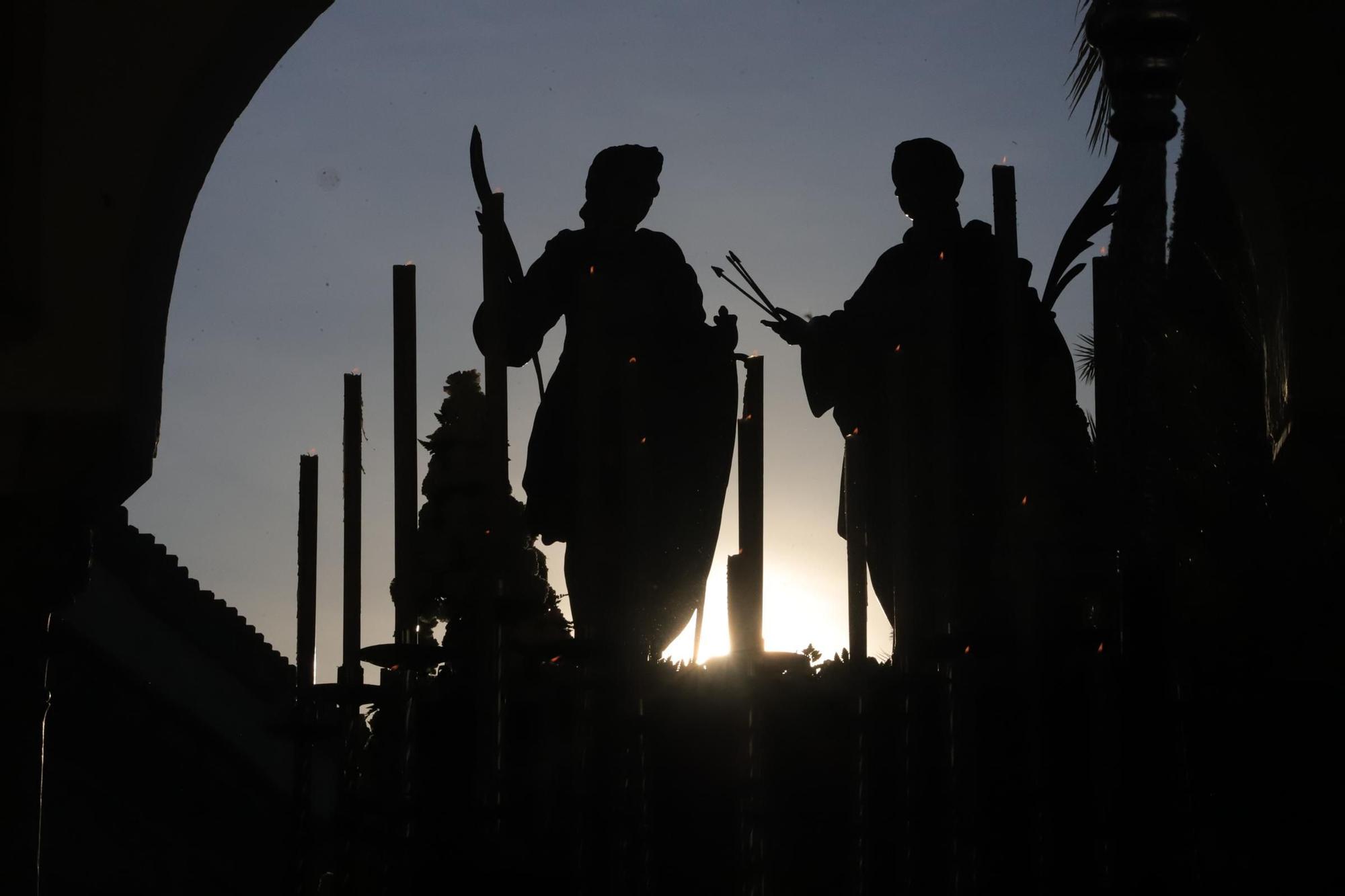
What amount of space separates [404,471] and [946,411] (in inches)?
58.4

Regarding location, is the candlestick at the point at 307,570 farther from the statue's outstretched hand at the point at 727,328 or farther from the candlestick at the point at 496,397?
the statue's outstretched hand at the point at 727,328

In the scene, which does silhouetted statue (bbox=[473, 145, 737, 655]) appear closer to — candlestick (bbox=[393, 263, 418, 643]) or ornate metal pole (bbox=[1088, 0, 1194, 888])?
candlestick (bbox=[393, 263, 418, 643])

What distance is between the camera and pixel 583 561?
19.0 feet

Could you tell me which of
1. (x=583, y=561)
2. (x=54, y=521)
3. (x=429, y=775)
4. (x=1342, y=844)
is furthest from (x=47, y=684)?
(x=1342, y=844)

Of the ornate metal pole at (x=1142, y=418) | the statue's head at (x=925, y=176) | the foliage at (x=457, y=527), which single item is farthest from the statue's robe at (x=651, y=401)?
the ornate metal pole at (x=1142, y=418)

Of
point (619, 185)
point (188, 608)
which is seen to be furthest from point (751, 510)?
point (188, 608)

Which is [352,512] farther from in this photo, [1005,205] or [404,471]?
[1005,205]

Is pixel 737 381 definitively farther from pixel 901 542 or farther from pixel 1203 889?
pixel 1203 889

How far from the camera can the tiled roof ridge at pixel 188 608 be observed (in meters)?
23.8

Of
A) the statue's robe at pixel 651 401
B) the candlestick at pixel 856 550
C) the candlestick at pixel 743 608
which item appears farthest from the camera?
the statue's robe at pixel 651 401

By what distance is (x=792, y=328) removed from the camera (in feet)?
24.6

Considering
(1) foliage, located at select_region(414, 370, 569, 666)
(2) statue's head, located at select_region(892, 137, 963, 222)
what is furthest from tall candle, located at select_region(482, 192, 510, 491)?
(1) foliage, located at select_region(414, 370, 569, 666)

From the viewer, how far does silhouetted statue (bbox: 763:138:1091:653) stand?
642 cm

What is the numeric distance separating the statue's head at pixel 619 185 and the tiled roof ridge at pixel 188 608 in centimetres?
1636
